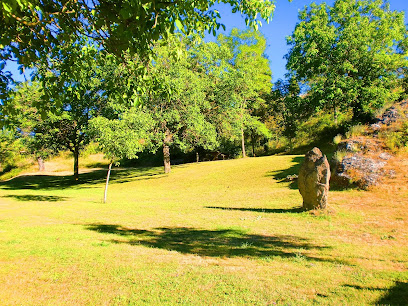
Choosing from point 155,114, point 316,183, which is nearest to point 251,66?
point 155,114

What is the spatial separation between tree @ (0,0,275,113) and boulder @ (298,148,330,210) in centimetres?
720

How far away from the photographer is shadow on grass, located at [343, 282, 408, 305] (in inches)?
167

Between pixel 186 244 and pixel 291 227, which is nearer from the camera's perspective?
pixel 186 244

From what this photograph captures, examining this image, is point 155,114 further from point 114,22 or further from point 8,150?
point 8,150

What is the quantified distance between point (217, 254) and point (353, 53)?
2627 cm

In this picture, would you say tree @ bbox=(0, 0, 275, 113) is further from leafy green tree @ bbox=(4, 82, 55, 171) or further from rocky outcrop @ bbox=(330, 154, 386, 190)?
leafy green tree @ bbox=(4, 82, 55, 171)

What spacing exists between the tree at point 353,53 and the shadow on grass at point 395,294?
75.7ft

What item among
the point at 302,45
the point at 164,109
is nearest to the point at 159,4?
the point at 164,109

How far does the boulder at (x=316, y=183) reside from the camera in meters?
10.9

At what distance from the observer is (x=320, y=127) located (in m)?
35.6

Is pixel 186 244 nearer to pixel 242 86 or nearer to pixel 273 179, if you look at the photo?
pixel 273 179

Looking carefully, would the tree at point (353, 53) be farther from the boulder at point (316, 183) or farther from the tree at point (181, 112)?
the boulder at point (316, 183)

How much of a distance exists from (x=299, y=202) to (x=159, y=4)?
36.4 ft

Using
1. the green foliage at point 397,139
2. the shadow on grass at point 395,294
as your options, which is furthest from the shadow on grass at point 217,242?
the green foliage at point 397,139
